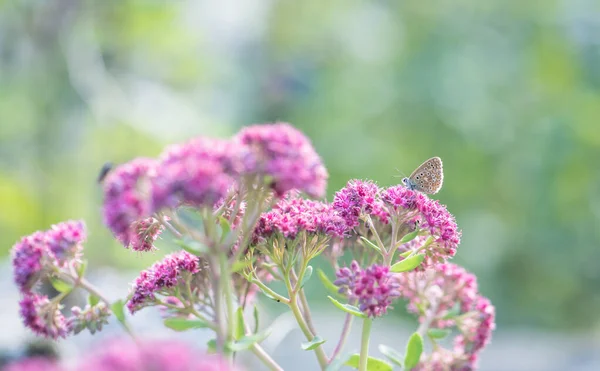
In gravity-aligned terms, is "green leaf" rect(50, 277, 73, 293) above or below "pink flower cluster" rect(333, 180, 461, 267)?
below

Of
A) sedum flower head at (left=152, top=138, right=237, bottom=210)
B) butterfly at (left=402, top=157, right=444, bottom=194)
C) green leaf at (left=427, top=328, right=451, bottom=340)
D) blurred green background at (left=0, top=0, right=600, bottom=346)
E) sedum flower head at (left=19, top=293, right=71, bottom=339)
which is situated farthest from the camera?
blurred green background at (left=0, top=0, right=600, bottom=346)

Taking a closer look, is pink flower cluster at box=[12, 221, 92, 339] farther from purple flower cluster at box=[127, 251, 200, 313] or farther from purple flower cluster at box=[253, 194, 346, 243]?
purple flower cluster at box=[253, 194, 346, 243]

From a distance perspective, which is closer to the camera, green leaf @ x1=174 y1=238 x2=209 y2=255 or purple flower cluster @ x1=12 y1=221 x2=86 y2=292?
green leaf @ x1=174 y1=238 x2=209 y2=255

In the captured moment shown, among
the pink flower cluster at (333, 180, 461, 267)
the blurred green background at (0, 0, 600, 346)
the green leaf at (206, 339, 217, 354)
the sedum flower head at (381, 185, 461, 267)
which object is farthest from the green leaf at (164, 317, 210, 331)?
the blurred green background at (0, 0, 600, 346)

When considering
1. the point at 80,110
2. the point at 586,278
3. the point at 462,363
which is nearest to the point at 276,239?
the point at 462,363

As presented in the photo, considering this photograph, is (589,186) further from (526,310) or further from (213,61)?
(213,61)

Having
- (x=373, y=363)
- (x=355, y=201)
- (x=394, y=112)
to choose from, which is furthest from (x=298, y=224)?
(x=394, y=112)

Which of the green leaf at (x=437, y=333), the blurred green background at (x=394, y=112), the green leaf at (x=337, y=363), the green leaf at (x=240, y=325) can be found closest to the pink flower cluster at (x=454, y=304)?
the green leaf at (x=437, y=333)
